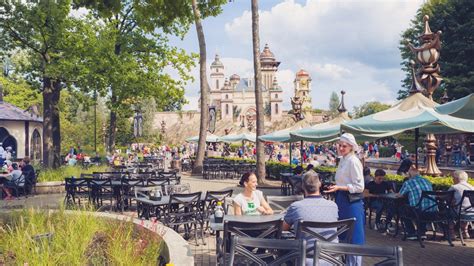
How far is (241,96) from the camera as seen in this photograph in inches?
4309

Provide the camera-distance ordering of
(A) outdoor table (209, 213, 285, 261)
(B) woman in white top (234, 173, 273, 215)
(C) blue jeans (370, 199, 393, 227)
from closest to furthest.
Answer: (A) outdoor table (209, 213, 285, 261) < (B) woman in white top (234, 173, 273, 215) < (C) blue jeans (370, 199, 393, 227)

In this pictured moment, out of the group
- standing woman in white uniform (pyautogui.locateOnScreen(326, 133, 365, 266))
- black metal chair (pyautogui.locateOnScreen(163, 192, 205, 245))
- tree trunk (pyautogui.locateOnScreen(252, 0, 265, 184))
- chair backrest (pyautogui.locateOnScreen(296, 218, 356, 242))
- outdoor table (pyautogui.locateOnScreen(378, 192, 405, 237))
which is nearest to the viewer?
chair backrest (pyautogui.locateOnScreen(296, 218, 356, 242))

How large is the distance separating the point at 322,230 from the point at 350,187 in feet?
3.05

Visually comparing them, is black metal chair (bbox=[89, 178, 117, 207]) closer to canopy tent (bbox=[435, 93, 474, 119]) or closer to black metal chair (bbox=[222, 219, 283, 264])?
black metal chair (bbox=[222, 219, 283, 264])

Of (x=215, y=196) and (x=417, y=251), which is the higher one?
(x=215, y=196)

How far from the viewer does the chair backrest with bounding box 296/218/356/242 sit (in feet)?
12.7

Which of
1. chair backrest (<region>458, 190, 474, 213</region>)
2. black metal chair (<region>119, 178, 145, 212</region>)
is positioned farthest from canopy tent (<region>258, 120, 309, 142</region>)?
chair backrest (<region>458, 190, 474, 213</region>)

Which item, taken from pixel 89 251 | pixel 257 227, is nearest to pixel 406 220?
pixel 257 227

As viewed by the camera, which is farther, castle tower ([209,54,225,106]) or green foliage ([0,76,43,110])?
castle tower ([209,54,225,106])

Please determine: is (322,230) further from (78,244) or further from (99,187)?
(99,187)

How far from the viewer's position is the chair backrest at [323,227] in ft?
12.7

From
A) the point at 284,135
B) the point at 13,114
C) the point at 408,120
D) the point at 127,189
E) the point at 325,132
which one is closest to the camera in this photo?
the point at 408,120

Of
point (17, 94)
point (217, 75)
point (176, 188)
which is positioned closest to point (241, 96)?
point (217, 75)

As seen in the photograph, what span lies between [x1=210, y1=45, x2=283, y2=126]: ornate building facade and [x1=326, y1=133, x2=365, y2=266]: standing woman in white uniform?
8928 cm
